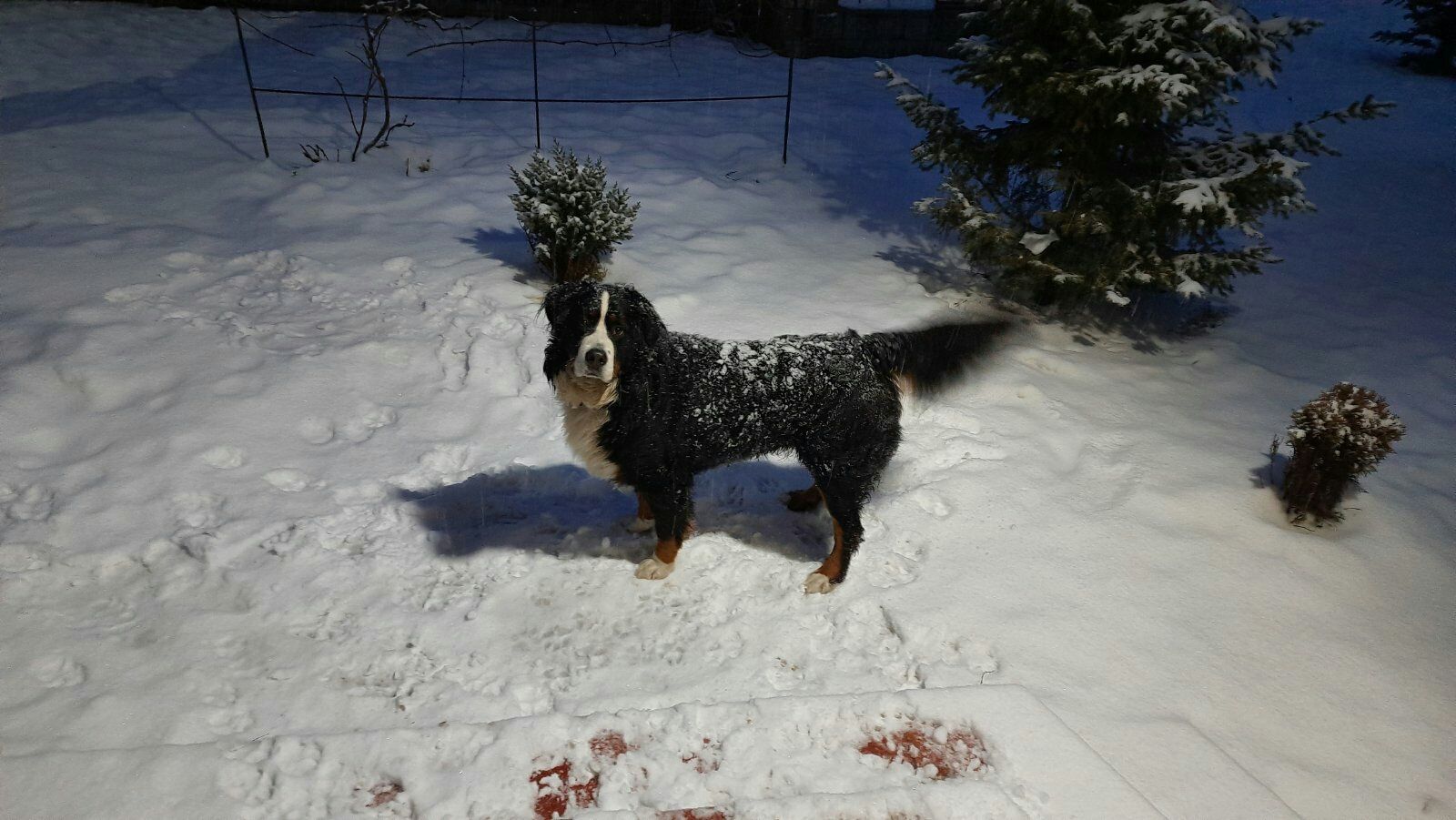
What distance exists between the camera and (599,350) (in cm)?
279

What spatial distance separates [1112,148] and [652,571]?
4.99 metres

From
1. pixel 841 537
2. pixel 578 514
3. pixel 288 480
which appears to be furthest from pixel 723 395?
pixel 288 480

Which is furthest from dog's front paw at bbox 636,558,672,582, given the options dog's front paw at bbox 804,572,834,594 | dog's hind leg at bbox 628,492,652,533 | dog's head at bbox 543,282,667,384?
dog's head at bbox 543,282,667,384

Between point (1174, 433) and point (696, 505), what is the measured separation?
329 centimetres

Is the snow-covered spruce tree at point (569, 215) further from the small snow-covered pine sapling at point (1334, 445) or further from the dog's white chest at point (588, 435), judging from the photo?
the small snow-covered pine sapling at point (1334, 445)

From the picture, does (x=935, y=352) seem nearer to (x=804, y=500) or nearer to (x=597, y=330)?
(x=804, y=500)

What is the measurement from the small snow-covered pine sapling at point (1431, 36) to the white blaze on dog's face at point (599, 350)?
1409 centimetres

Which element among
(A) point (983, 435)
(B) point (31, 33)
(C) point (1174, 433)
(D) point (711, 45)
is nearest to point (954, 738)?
(A) point (983, 435)

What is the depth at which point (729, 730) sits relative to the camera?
250 cm

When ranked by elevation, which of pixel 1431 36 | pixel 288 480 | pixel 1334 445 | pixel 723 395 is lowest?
pixel 288 480

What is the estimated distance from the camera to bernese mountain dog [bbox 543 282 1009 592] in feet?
9.65

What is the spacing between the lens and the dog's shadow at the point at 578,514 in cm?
375

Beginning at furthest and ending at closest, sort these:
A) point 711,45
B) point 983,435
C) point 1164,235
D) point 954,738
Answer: point 711,45, point 1164,235, point 983,435, point 954,738

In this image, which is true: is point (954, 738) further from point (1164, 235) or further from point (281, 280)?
point (281, 280)
